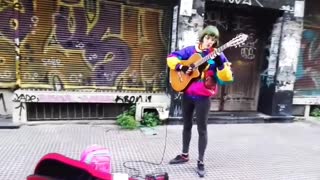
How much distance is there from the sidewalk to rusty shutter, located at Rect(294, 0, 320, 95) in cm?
141

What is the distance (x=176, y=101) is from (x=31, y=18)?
2908 millimetres

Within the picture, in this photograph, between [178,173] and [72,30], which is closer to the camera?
[178,173]

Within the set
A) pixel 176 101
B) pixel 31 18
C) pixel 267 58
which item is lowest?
pixel 176 101

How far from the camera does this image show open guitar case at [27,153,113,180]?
9.87 ft

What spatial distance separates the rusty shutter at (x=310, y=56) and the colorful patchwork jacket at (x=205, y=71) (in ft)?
14.3

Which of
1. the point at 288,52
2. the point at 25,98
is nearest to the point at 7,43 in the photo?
the point at 25,98

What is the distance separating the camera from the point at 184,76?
444 cm

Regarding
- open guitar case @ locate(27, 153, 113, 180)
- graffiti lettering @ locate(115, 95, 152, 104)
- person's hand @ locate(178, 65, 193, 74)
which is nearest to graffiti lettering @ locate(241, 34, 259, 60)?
graffiti lettering @ locate(115, 95, 152, 104)

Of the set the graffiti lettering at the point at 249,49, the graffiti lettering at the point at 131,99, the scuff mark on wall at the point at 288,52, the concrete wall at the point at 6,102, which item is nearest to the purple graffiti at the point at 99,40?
the graffiti lettering at the point at 131,99

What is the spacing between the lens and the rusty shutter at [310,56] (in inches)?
310

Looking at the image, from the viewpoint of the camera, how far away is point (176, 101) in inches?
270

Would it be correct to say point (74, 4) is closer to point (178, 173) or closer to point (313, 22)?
point (178, 173)

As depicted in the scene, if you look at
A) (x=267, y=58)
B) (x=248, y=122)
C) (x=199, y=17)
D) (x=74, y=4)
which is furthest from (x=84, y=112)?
(x=267, y=58)

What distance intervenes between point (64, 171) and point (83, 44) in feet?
12.2
